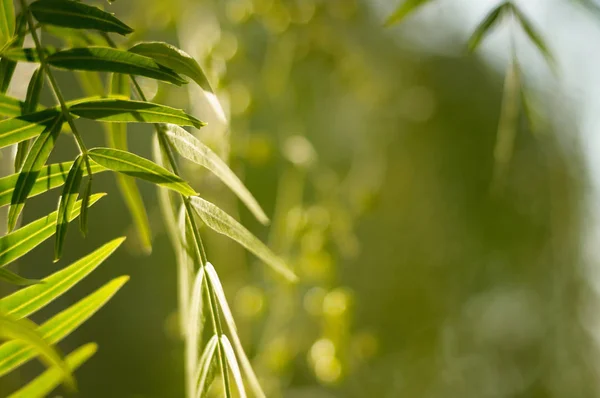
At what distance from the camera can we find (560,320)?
979 mm

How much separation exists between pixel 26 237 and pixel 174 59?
7 centimetres

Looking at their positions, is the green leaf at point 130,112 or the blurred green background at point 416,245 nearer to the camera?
the green leaf at point 130,112

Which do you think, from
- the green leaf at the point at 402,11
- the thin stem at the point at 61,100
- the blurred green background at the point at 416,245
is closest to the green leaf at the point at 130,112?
the thin stem at the point at 61,100

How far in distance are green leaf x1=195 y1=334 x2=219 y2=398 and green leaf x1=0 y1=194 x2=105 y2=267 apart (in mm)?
55

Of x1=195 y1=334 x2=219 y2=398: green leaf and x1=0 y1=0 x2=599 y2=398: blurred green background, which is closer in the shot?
x1=195 y1=334 x2=219 y2=398: green leaf

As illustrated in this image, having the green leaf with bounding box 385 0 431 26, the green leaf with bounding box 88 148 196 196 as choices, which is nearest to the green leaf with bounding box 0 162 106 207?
the green leaf with bounding box 88 148 196 196

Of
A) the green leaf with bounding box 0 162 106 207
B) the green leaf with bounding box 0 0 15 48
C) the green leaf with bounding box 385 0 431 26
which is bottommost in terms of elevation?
the green leaf with bounding box 0 162 106 207

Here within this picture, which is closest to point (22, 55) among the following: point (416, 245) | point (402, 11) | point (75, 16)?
point (75, 16)

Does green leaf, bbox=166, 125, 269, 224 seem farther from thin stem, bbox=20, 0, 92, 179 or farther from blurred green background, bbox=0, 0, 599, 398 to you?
blurred green background, bbox=0, 0, 599, 398

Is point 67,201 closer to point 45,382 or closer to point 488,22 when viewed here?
point 45,382

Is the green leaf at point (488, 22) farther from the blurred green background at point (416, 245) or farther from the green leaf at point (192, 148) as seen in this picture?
the blurred green background at point (416, 245)

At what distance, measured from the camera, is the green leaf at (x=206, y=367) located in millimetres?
166

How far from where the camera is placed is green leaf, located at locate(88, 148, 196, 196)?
178 mm

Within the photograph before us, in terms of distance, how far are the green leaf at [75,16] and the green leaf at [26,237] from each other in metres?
0.05
